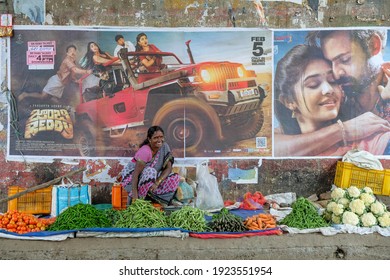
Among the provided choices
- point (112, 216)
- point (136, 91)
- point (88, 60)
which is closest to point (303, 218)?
point (112, 216)

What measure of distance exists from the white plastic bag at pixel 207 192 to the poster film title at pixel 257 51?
202cm

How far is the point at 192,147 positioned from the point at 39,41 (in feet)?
10.0

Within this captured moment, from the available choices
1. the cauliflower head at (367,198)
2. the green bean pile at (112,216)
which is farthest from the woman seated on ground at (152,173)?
the cauliflower head at (367,198)

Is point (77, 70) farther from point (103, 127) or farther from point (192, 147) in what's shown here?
point (192, 147)

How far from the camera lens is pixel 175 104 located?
26.7 ft

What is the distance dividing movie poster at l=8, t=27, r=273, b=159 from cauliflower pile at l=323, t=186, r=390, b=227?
1.86 metres

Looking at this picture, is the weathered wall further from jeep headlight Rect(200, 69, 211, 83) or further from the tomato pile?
the tomato pile

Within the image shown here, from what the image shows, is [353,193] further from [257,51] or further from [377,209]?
[257,51]

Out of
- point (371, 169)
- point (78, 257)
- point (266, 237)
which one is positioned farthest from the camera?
point (371, 169)

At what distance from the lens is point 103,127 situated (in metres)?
8.09

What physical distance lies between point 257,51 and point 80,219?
409cm

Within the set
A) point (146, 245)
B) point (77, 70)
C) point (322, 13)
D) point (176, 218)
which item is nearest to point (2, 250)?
point (146, 245)

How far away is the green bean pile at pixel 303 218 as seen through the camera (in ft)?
20.5

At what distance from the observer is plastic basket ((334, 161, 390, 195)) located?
761 cm
